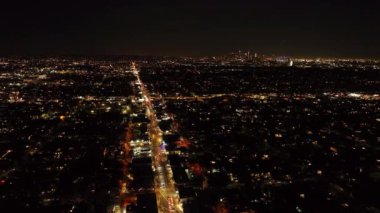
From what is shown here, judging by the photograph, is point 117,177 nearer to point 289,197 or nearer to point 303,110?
point 289,197

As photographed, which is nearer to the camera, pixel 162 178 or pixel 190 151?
pixel 162 178

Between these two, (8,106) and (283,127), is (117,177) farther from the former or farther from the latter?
(8,106)

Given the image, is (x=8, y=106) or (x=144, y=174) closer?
(x=144, y=174)

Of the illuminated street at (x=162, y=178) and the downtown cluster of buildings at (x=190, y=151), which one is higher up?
the illuminated street at (x=162, y=178)

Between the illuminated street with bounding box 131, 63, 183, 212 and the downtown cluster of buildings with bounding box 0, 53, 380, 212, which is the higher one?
the illuminated street with bounding box 131, 63, 183, 212

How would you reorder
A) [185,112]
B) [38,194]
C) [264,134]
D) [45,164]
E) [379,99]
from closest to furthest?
[38,194]
[45,164]
[264,134]
[185,112]
[379,99]

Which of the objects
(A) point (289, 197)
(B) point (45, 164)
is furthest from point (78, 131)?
(A) point (289, 197)

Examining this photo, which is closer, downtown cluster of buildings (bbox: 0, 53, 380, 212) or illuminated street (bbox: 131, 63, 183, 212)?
illuminated street (bbox: 131, 63, 183, 212)

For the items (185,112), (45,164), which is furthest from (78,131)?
(185,112)

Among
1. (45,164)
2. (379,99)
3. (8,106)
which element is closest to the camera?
(45,164)

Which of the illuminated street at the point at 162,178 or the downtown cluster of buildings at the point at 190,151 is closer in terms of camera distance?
the illuminated street at the point at 162,178
